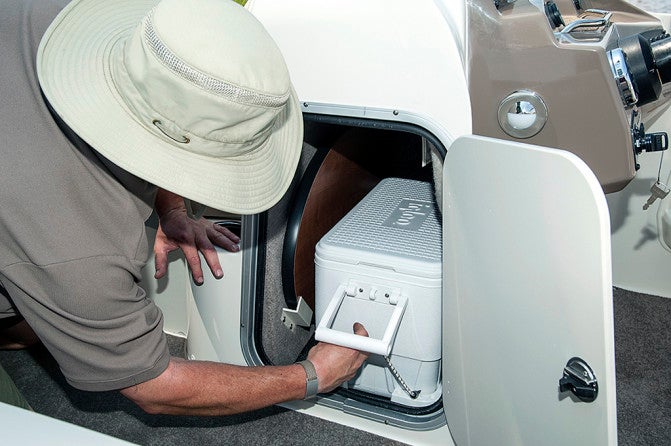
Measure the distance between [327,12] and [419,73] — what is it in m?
0.20

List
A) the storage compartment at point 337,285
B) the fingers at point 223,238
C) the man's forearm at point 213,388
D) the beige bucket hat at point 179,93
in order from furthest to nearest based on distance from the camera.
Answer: the fingers at point 223,238
the storage compartment at point 337,285
the man's forearm at point 213,388
the beige bucket hat at point 179,93

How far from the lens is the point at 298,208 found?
1.27m

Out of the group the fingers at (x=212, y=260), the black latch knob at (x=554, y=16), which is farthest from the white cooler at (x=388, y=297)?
the black latch knob at (x=554, y=16)

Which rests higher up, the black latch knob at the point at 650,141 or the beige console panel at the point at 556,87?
the beige console panel at the point at 556,87

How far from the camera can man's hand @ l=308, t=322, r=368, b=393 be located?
1043mm

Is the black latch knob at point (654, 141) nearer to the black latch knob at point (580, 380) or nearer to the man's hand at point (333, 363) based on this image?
the black latch knob at point (580, 380)

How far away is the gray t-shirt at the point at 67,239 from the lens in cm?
71

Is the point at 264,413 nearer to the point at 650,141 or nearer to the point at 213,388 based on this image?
the point at 213,388

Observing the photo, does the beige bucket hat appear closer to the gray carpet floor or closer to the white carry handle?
the white carry handle

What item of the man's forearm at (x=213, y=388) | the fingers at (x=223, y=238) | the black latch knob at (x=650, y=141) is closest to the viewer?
the man's forearm at (x=213, y=388)

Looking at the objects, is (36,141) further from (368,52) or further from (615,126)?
(615,126)

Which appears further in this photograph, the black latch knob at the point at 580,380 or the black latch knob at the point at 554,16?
the black latch knob at the point at 554,16

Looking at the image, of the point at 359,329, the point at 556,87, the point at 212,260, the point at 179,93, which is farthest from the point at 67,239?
the point at 556,87

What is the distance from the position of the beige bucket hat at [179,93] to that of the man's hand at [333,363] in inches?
16.0
